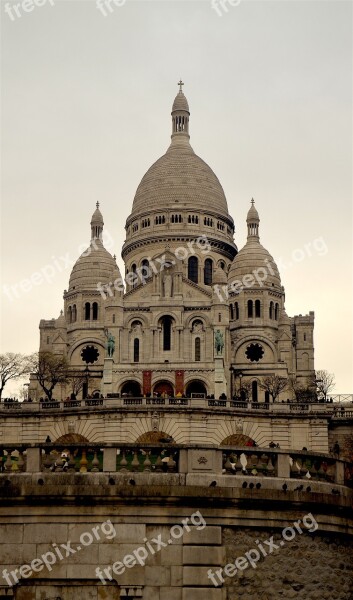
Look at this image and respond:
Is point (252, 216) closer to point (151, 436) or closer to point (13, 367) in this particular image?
point (13, 367)

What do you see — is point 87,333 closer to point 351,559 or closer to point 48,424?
point 48,424

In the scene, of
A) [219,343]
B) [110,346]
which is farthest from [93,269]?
[219,343]

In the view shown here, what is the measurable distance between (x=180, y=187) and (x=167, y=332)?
30.4 metres

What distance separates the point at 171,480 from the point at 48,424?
42.6 m

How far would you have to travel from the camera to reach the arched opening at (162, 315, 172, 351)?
336 ft

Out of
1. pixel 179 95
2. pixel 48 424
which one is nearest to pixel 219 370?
pixel 48 424

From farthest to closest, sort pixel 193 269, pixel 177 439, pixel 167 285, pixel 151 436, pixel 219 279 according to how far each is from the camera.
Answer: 1. pixel 193 269
2. pixel 219 279
3. pixel 167 285
4. pixel 177 439
5. pixel 151 436

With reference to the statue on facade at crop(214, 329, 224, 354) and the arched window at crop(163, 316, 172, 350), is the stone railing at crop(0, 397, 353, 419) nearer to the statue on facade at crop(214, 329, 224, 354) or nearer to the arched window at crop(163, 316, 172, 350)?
the statue on facade at crop(214, 329, 224, 354)

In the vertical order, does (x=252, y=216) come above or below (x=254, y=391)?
above

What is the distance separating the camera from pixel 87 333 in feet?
369

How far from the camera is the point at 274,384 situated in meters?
97.1

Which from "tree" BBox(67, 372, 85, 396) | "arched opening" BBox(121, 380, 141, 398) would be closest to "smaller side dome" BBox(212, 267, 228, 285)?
"arched opening" BBox(121, 380, 141, 398)

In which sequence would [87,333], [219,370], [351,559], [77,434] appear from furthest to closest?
[87,333] → [219,370] → [77,434] → [351,559]

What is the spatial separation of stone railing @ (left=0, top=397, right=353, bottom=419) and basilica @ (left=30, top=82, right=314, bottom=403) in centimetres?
2793
